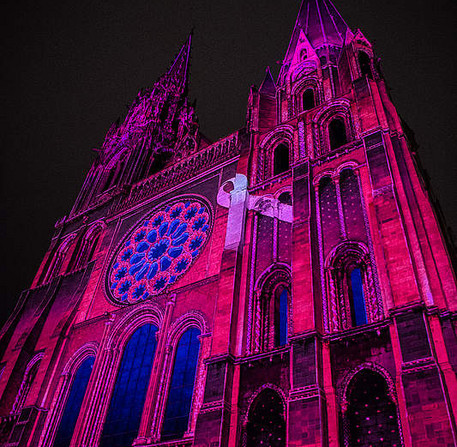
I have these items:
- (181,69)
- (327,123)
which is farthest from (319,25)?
(181,69)

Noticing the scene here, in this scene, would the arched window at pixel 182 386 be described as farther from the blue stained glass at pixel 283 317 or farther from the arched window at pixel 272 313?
the blue stained glass at pixel 283 317

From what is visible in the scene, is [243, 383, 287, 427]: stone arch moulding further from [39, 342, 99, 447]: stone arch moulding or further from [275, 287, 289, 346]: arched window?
[39, 342, 99, 447]: stone arch moulding

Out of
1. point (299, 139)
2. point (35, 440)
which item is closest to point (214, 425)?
point (35, 440)

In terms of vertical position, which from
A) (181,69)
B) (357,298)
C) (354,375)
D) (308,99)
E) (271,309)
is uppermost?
(181,69)

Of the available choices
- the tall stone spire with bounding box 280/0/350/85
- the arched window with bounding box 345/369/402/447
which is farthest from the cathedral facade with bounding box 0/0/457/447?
the tall stone spire with bounding box 280/0/350/85

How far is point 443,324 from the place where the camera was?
35.9ft

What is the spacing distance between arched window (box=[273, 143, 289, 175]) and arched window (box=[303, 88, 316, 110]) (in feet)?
9.71

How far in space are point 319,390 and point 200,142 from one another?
21.3 metres

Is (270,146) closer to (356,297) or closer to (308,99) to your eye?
(308,99)

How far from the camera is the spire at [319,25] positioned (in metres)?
26.5

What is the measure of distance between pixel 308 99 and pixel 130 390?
15.7m

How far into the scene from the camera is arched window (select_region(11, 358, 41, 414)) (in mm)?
19938

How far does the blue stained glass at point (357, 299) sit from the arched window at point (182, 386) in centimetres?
548

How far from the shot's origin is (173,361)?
16.1m
